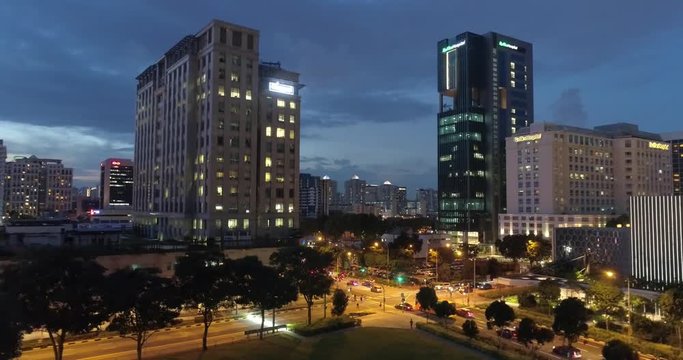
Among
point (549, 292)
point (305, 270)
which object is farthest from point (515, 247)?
point (305, 270)

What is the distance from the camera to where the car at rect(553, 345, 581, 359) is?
175 ft

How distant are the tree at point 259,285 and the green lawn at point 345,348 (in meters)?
4.60

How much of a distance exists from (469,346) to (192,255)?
31.8m

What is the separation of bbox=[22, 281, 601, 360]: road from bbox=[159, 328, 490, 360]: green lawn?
5311 millimetres

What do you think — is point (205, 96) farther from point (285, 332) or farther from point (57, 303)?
point (57, 303)

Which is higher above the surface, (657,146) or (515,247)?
(657,146)

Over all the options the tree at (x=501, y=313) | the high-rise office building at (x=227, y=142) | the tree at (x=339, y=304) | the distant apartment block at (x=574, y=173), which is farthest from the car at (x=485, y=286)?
the distant apartment block at (x=574, y=173)

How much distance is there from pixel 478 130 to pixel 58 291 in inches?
6766

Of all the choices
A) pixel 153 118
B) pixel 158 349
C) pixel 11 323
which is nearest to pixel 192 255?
pixel 158 349

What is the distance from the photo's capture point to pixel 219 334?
6147 centimetres

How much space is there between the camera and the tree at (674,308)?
2210 inches

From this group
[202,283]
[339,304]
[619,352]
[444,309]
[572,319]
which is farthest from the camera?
[339,304]

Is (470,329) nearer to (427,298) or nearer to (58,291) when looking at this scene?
(427,298)

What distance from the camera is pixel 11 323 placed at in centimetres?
3155
